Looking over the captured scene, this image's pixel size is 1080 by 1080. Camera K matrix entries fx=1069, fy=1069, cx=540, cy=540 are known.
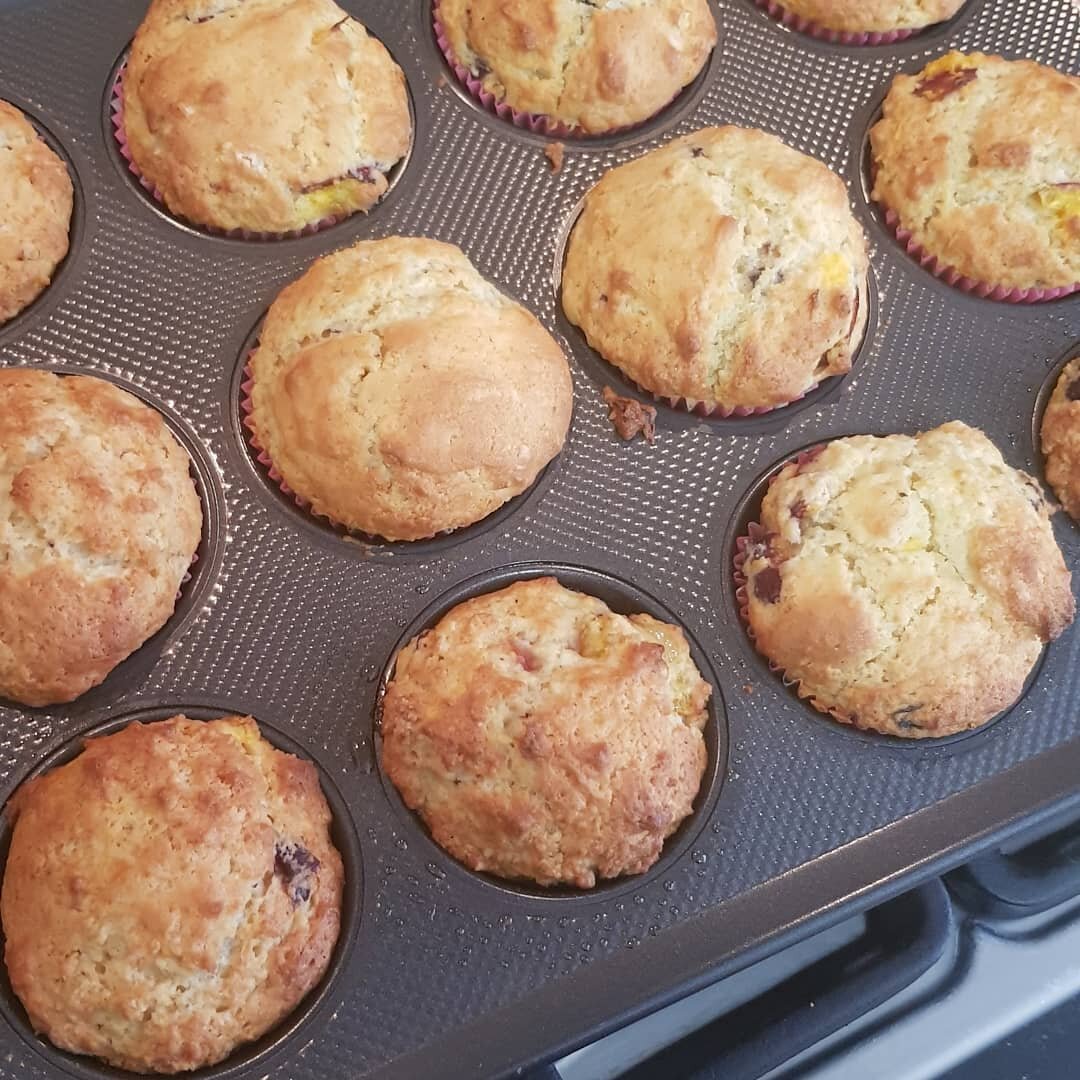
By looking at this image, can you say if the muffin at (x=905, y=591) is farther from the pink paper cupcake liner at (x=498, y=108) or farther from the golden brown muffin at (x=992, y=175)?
the pink paper cupcake liner at (x=498, y=108)

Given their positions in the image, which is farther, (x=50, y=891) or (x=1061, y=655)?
(x=1061, y=655)

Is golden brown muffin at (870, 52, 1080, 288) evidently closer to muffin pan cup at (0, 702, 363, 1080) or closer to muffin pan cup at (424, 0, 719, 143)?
muffin pan cup at (424, 0, 719, 143)

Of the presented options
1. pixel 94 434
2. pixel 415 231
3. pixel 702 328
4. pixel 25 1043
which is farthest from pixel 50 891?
pixel 702 328

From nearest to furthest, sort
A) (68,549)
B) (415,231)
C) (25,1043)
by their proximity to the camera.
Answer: (25,1043) → (68,549) → (415,231)

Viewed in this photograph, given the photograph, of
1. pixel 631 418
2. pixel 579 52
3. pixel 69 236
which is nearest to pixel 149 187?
pixel 69 236

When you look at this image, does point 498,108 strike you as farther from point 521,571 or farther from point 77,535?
point 77,535

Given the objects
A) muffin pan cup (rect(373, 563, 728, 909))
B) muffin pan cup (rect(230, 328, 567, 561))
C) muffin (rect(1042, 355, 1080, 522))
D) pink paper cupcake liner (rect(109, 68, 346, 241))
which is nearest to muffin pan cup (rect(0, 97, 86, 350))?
pink paper cupcake liner (rect(109, 68, 346, 241))

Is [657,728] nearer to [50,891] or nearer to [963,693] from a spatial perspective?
[963,693]
